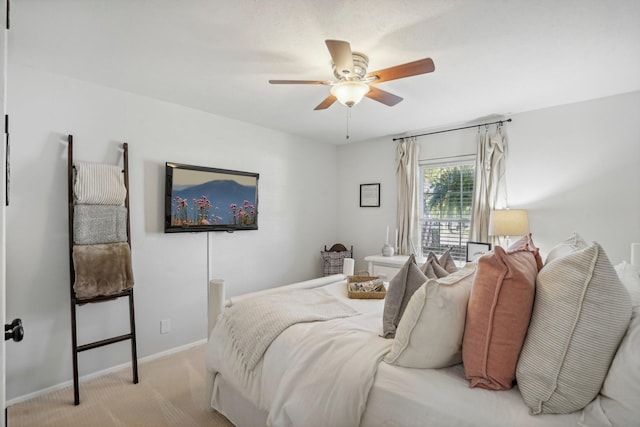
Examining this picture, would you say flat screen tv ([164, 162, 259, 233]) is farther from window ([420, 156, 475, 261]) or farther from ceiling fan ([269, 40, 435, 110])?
window ([420, 156, 475, 261])

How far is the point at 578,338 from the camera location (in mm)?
1074

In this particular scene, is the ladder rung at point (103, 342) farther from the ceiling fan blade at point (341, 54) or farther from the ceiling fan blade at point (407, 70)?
the ceiling fan blade at point (407, 70)

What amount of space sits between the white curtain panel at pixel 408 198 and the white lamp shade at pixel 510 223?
109 cm

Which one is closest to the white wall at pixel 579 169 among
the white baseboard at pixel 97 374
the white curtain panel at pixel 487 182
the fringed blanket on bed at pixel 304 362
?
the white curtain panel at pixel 487 182

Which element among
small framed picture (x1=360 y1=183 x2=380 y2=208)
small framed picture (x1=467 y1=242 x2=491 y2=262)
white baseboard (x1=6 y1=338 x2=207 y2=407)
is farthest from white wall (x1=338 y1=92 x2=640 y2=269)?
white baseboard (x1=6 y1=338 x2=207 y2=407)

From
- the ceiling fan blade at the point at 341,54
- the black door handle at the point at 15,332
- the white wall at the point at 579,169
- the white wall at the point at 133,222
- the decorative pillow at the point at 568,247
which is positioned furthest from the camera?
the white wall at the point at 579,169

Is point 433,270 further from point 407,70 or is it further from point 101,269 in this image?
point 101,269

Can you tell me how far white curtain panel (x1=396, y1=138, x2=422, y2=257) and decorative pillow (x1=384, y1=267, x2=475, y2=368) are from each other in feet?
9.80

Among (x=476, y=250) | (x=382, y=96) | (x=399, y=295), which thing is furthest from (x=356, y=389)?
(x=476, y=250)

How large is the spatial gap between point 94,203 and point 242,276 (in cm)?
173

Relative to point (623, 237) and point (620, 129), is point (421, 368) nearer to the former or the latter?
point (623, 237)

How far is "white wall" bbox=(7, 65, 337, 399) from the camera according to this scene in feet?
8.14

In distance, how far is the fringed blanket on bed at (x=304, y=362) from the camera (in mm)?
1379

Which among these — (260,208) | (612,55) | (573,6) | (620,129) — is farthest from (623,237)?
(260,208)
